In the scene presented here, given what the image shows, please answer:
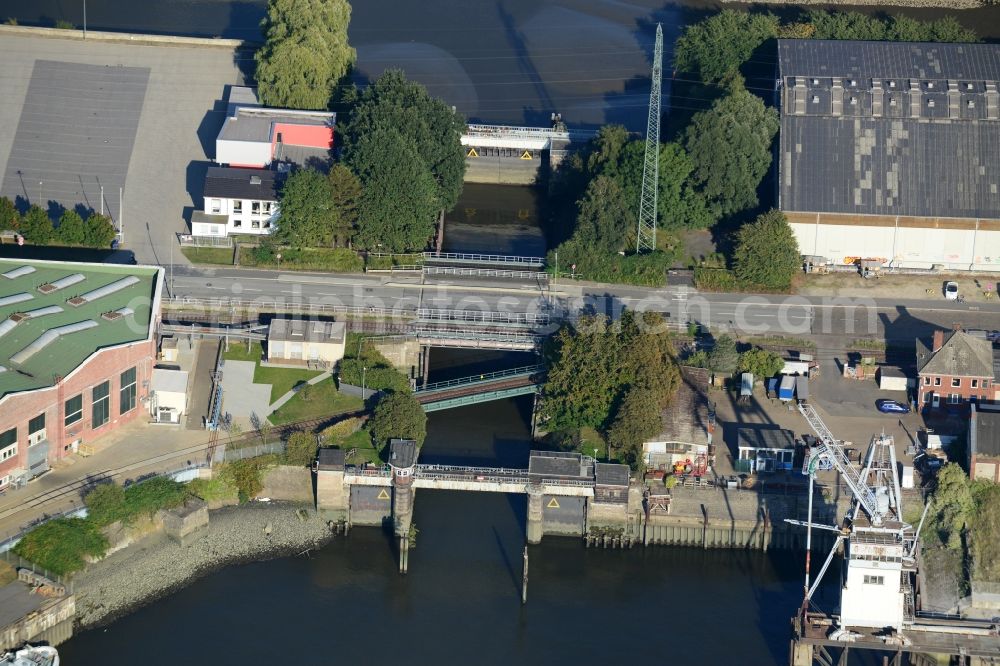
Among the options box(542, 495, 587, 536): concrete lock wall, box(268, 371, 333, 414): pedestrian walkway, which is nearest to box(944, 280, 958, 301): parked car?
box(542, 495, 587, 536): concrete lock wall

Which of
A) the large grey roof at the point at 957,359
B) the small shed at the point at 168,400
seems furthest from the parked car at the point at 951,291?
the small shed at the point at 168,400

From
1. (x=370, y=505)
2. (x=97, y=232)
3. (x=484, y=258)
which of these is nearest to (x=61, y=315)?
(x=97, y=232)

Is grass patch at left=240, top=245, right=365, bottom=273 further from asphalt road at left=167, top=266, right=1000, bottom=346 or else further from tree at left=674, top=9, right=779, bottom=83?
tree at left=674, top=9, right=779, bottom=83

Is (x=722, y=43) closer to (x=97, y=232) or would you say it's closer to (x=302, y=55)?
(x=302, y=55)

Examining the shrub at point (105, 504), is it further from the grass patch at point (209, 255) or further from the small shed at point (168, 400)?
the grass patch at point (209, 255)

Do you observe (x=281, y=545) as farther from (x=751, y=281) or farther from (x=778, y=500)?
(x=751, y=281)

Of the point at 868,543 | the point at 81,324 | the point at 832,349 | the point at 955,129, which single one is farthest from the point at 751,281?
the point at 81,324
